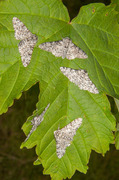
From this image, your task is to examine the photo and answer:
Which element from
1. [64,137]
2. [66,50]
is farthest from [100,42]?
[64,137]

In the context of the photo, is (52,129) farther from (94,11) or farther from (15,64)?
(94,11)

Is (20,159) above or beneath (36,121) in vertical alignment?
beneath

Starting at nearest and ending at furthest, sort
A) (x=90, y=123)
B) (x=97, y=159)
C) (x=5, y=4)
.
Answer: (x=5, y=4) → (x=90, y=123) → (x=97, y=159)

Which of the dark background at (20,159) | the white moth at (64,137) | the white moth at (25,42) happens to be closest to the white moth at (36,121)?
the white moth at (64,137)

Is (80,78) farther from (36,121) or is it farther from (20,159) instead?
(20,159)

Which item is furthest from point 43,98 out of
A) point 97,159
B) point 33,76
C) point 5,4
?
point 97,159
